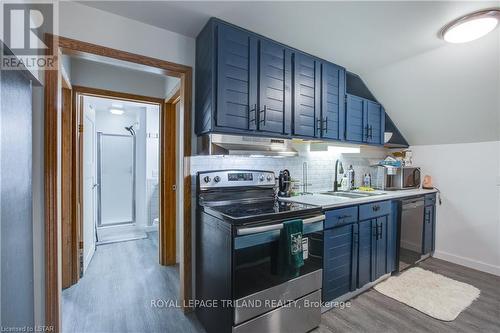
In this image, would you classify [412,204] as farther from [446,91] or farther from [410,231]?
[446,91]

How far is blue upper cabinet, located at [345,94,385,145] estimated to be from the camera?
2779 mm

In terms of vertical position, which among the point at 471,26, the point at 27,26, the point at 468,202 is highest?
the point at 471,26

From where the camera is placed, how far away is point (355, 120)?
9.31 ft

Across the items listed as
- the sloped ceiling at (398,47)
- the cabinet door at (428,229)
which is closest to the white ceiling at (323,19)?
the sloped ceiling at (398,47)

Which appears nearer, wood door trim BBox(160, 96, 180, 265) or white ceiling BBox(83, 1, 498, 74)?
white ceiling BBox(83, 1, 498, 74)

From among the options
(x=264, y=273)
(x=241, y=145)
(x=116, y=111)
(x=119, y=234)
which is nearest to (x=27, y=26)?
(x=241, y=145)

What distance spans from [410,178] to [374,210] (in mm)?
1531

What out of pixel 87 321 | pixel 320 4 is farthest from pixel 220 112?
pixel 87 321

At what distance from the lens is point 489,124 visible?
270 cm

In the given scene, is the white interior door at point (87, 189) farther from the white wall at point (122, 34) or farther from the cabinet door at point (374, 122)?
the cabinet door at point (374, 122)

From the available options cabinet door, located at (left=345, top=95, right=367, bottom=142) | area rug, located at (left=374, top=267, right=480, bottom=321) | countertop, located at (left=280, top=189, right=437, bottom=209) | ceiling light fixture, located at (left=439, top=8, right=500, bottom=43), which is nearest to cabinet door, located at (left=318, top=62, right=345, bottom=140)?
cabinet door, located at (left=345, top=95, right=367, bottom=142)

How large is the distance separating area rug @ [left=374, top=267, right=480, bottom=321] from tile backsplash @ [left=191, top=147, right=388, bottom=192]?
125 cm

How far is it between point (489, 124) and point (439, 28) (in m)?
1.58

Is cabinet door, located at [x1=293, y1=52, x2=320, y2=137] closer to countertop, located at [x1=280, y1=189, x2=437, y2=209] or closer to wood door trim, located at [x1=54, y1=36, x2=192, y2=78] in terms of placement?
countertop, located at [x1=280, y1=189, x2=437, y2=209]
